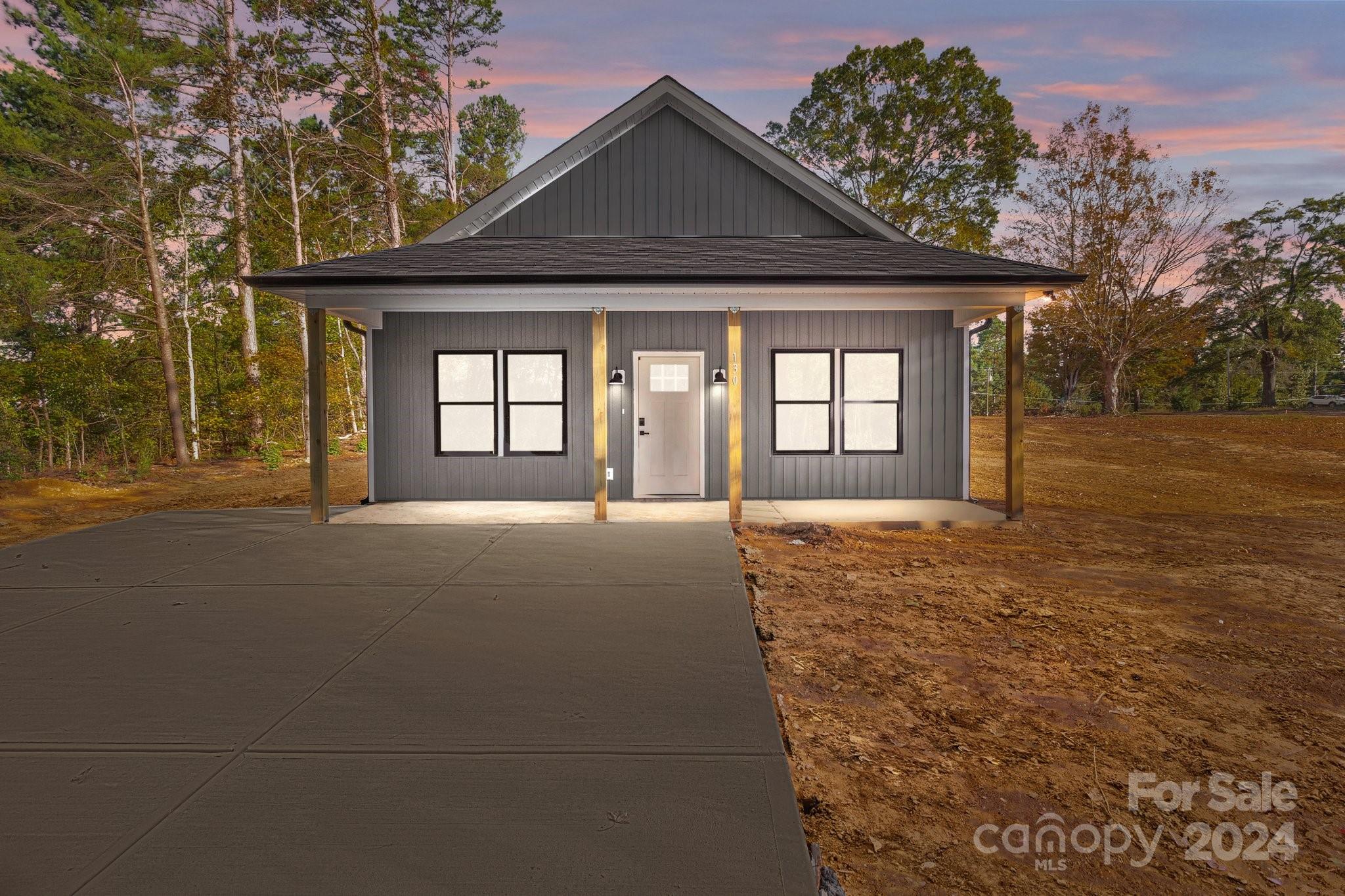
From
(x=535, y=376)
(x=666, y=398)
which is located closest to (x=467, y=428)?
(x=535, y=376)

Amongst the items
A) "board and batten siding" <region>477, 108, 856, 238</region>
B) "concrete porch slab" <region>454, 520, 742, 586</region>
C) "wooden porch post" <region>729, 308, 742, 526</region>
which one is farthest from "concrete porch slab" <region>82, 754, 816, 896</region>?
"board and batten siding" <region>477, 108, 856, 238</region>

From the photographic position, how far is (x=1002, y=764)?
3264 millimetres

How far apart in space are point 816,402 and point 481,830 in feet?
30.2

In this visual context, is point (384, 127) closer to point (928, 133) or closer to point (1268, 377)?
point (928, 133)

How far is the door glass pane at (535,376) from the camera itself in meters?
11.1

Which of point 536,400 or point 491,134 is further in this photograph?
point 491,134

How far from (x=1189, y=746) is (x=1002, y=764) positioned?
0.99 metres

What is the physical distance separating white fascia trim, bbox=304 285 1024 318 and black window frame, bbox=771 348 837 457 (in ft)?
5.56

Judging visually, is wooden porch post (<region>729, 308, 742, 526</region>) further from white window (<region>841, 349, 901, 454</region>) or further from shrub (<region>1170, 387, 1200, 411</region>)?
shrub (<region>1170, 387, 1200, 411</region>)

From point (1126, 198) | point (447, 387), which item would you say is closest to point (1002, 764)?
point (447, 387)

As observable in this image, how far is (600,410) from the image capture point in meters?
9.29

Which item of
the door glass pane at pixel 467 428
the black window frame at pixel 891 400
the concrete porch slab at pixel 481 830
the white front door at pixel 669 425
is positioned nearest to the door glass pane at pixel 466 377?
the door glass pane at pixel 467 428

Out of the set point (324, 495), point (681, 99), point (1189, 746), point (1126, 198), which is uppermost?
point (1126, 198)

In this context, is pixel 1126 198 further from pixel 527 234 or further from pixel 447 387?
pixel 447 387
